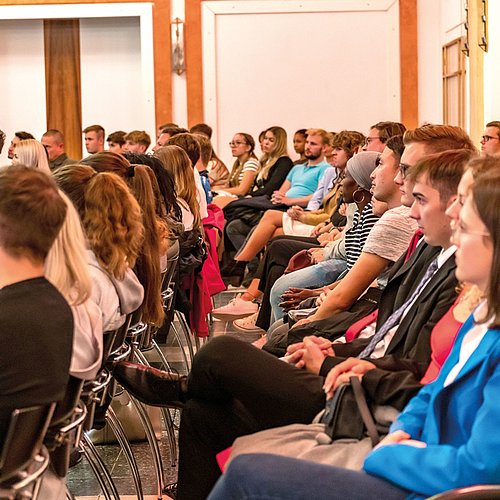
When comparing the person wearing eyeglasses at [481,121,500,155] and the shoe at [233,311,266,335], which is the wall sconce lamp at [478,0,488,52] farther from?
the shoe at [233,311,266,335]

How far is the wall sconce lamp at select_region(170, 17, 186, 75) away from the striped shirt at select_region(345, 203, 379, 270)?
8.24 m

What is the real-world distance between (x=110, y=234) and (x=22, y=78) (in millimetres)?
11142

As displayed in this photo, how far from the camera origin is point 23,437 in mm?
2176

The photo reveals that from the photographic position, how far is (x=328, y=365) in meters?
3.08

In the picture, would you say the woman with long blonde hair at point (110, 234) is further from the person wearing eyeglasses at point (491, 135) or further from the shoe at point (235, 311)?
the person wearing eyeglasses at point (491, 135)

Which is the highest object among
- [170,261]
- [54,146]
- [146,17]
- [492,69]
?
[146,17]

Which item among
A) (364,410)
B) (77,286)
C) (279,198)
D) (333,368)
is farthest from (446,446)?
(279,198)

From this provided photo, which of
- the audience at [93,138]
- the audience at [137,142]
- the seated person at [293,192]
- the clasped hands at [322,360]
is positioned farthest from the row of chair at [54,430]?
the audience at [93,138]

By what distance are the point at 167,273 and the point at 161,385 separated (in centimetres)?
116

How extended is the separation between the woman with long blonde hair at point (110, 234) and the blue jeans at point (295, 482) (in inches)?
39.6

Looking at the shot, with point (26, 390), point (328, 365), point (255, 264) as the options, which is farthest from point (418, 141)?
point (255, 264)

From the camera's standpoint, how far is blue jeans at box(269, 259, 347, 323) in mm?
5547

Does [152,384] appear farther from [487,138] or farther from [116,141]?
[116,141]

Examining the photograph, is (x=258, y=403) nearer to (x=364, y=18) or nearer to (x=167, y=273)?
(x=167, y=273)
